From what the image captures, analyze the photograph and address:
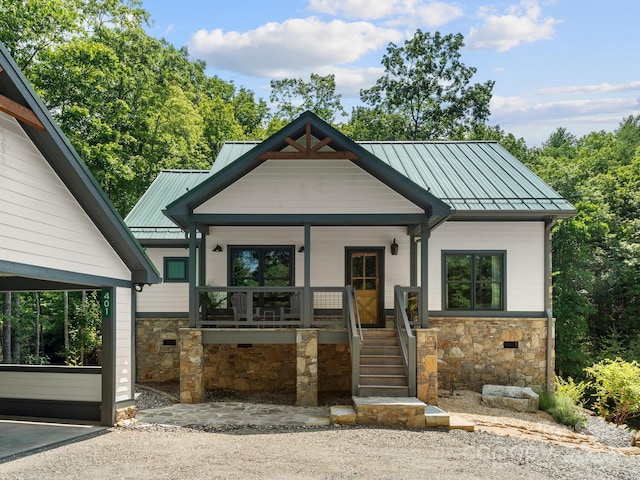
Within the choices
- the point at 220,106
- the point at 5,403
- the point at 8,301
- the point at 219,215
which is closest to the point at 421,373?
the point at 219,215

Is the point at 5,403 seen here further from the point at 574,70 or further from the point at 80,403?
the point at 574,70

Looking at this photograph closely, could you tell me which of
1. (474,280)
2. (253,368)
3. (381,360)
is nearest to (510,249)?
(474,280)

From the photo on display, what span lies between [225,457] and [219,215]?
6.20 m

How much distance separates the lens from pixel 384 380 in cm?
1217

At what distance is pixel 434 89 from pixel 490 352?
73.5 ft

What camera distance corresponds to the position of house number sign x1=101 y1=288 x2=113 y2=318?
10258 millimetres

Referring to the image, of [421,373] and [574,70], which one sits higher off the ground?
[574,70]

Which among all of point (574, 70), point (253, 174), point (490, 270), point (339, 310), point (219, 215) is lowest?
point (339, 310)

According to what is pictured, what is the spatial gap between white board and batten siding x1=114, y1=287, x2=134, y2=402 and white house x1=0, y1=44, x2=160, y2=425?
0.06 ft

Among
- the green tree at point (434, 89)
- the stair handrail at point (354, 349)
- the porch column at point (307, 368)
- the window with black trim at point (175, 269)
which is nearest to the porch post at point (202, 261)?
the window with black trim at point (175, 269)

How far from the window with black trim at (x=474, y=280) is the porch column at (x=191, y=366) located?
6.30 m

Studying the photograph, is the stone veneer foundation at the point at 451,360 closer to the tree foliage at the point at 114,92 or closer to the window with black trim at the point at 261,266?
the window with black trim at the point at 261,266

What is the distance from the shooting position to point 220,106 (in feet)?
112

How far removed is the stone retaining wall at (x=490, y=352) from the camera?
48.9 feet
